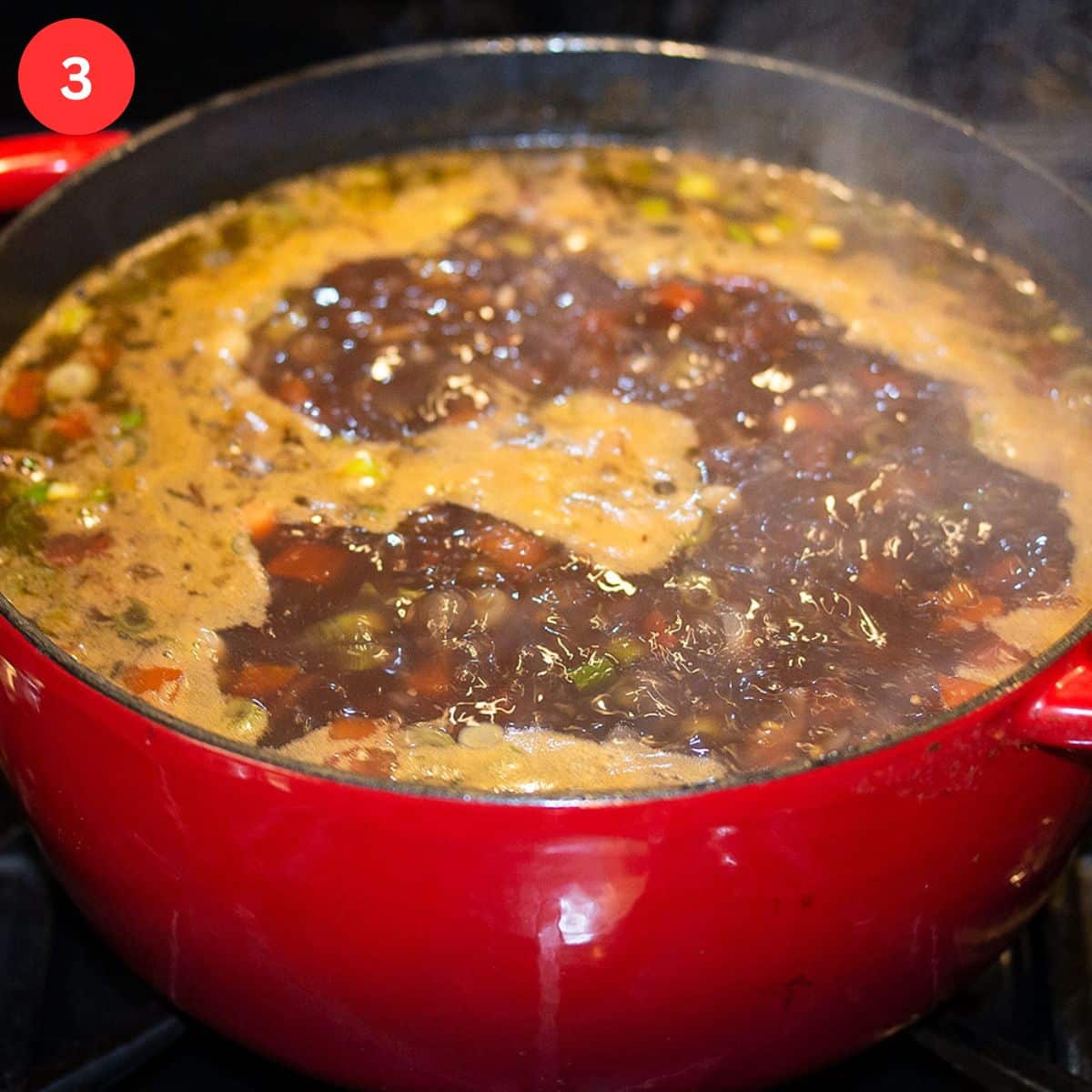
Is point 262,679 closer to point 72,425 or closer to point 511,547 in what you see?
point 511,547

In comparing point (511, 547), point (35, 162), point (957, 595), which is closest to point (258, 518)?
point (511, 547)

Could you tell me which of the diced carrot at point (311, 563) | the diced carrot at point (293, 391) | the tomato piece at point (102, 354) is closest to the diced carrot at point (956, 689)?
the diced carrot at point (311, 563)

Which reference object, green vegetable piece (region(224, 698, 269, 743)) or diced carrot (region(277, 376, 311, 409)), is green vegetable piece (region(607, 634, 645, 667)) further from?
diced carrot (region(277, 376, 311, 409))

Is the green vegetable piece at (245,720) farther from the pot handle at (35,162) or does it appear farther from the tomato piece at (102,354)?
the pot handle at (35,162)

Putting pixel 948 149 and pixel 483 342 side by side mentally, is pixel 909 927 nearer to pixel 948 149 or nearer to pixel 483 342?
pixel 483 342

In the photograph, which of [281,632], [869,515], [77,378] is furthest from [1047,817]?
[77,378]

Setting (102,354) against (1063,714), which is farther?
(102,354)

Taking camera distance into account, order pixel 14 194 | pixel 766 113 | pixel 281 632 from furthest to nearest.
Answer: pixel 766 113
pixel 14 194
pixel 281 632
